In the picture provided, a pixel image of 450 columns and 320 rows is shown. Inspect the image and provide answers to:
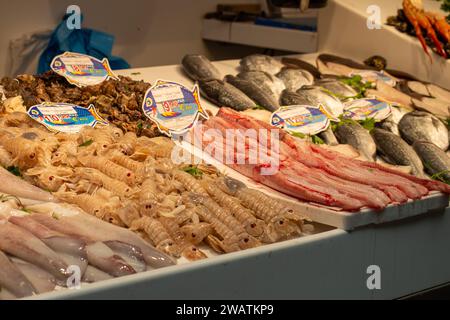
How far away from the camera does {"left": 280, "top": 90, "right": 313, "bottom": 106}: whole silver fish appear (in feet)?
13.0

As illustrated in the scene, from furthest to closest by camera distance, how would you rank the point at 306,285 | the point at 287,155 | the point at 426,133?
1. the point at 426,133
2. the point at 287,155
3. the point at 306,285

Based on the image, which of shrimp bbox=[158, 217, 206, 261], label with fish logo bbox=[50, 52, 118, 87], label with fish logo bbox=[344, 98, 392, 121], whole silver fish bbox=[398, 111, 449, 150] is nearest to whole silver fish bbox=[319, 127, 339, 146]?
label with fish logo bbox=[344, 98, 392, 121]

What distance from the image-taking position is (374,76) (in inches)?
183

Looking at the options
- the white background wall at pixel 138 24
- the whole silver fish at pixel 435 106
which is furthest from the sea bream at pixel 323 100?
the white background wall at pixel 138 24

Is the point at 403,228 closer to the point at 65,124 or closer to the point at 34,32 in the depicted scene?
the point at 65,124

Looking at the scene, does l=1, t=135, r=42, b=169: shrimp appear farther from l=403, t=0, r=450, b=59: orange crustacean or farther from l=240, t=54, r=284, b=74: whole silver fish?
l=403, t=0, r=450, b=59: orange crustacean

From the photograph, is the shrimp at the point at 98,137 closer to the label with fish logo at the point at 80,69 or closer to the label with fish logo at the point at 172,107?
the label with fish logo at the point at 172,107

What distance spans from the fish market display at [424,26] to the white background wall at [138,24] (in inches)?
88.4

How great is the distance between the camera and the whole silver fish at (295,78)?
4375 mm

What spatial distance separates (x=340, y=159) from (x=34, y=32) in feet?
11.3

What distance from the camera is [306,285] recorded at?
8.67ft

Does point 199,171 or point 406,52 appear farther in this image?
point 406,52

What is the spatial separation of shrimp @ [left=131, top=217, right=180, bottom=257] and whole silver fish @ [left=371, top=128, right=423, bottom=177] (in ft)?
4.39

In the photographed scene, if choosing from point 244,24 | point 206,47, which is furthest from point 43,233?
point 206,47
